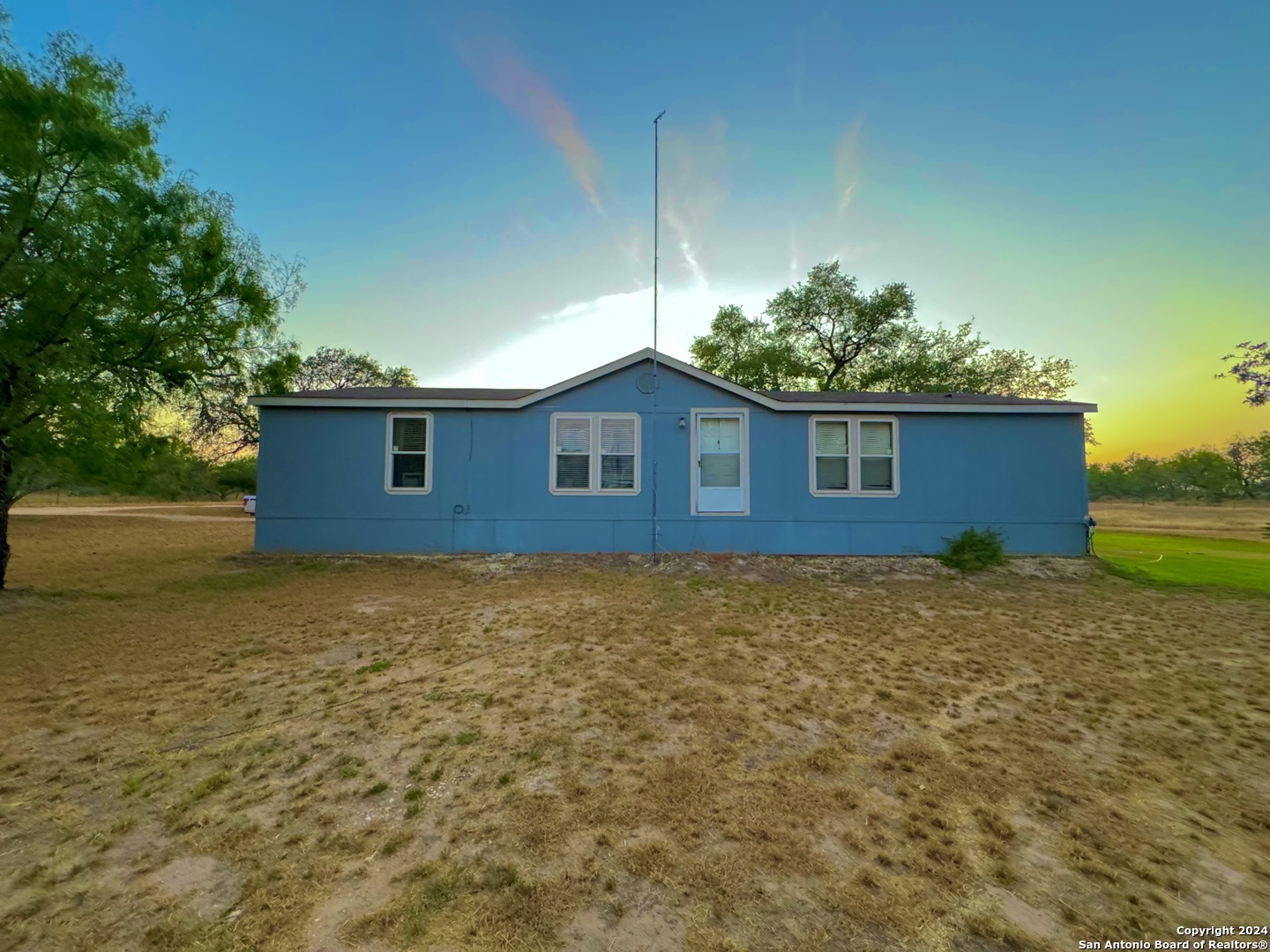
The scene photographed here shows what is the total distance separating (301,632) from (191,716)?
6.53ft

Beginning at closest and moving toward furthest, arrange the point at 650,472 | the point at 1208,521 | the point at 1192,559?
the point at 650,472 < the point at 1192,559 < the point at 1208,521

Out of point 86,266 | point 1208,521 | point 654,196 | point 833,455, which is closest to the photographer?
point 86,266

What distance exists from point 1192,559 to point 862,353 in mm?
14937

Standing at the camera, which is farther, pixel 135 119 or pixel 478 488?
pixel 478 488

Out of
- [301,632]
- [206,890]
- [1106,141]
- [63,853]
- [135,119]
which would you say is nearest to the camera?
[206,890]

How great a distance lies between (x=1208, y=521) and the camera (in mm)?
19656

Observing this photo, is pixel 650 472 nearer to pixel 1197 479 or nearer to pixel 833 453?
pixel 833 453


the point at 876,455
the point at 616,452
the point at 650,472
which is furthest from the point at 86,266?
the point at 876,455

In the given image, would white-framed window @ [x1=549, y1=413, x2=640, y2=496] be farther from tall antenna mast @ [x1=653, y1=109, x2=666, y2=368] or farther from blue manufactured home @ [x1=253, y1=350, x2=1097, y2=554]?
tall antenna mast @ [x1=653, y1=109, x2=666, y2=368]

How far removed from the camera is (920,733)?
3.17 meters

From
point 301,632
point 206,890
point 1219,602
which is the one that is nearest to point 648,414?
point 301,632

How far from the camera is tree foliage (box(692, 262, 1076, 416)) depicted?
2203 cm

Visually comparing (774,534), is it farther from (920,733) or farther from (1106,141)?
(1106,141)

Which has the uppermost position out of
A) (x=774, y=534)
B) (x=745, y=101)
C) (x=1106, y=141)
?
(x=745, y=101)
